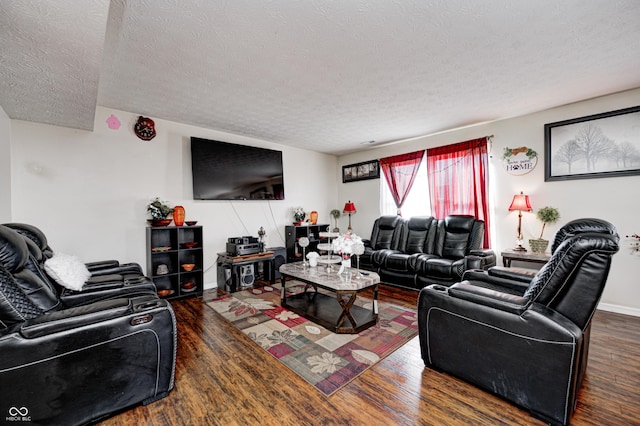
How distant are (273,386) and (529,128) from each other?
178 inches

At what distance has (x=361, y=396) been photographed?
1768 millimetres

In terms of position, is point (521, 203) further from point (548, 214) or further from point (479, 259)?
point (479, 259)

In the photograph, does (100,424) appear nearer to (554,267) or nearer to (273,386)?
(273,386)

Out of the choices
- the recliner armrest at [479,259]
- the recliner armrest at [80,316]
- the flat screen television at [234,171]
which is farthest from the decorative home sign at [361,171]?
the recliner armrest at [80,316]

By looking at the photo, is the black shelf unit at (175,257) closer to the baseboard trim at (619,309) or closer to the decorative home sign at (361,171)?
the decorative home sign at (361,171)

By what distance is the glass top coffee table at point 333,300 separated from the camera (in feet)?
8.64

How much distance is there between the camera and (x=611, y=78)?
2775mm

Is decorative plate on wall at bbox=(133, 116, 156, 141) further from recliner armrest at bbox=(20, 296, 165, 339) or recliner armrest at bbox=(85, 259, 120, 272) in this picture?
recliner armrest at bbox=(20, 296, 165, 339)

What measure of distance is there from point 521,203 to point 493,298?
8.77ft

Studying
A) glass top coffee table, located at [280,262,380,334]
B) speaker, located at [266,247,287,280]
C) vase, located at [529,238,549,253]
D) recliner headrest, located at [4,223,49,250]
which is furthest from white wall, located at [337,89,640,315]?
recliner headrest, located at [4,223,49,250]

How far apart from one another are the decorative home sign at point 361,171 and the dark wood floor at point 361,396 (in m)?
3.92

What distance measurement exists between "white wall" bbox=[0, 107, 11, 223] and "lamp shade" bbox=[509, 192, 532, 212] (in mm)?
5932

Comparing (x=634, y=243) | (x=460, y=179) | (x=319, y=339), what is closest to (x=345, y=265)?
(x=319, y=339)

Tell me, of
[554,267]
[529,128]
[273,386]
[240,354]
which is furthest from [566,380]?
[529,128]
